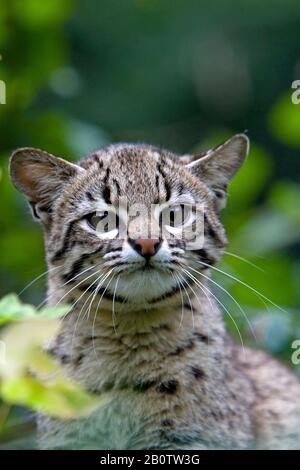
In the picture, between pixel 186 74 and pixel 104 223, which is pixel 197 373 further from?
pixel 186 74

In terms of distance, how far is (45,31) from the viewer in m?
8.85

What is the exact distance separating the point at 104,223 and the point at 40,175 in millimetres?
579

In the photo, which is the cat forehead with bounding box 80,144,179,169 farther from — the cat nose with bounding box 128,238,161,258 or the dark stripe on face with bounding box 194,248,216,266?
the cat nose with bounding box 128,238,161,258

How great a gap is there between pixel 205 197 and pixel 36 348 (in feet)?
10.3

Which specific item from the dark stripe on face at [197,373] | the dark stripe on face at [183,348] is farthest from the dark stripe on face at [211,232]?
the dark stripe on face at [197,373]

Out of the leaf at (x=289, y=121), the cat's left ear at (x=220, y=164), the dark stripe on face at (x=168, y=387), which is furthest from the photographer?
the leaf at (x=289, y=121)

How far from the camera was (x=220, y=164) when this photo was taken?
639 centimetres

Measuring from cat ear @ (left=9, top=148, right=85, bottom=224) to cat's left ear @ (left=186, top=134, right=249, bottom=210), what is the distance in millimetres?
673

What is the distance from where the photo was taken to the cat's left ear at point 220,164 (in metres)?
6.30

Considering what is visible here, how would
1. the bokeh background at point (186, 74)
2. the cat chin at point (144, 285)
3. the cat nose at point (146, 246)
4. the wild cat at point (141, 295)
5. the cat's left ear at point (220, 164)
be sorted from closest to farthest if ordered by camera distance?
the cat nose at point (146, 246) < the cat chin at point (144, 285) < the wild cat at point (141, 295) < the cat's left ear at point (220, 164) < the bokeh background at point (186, 74)

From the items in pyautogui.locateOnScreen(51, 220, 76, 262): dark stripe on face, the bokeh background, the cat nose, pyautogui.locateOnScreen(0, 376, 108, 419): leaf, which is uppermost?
the bokeh background

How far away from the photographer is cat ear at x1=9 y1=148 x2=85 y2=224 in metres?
6.05

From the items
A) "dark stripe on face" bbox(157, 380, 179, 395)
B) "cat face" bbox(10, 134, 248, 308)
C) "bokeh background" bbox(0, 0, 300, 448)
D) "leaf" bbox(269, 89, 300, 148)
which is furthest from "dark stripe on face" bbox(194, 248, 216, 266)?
"bokeh background" bbox(0, 0, 300, 448)

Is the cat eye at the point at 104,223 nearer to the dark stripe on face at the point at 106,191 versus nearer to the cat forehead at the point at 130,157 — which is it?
the dark stripe on face at the point at 106,191
